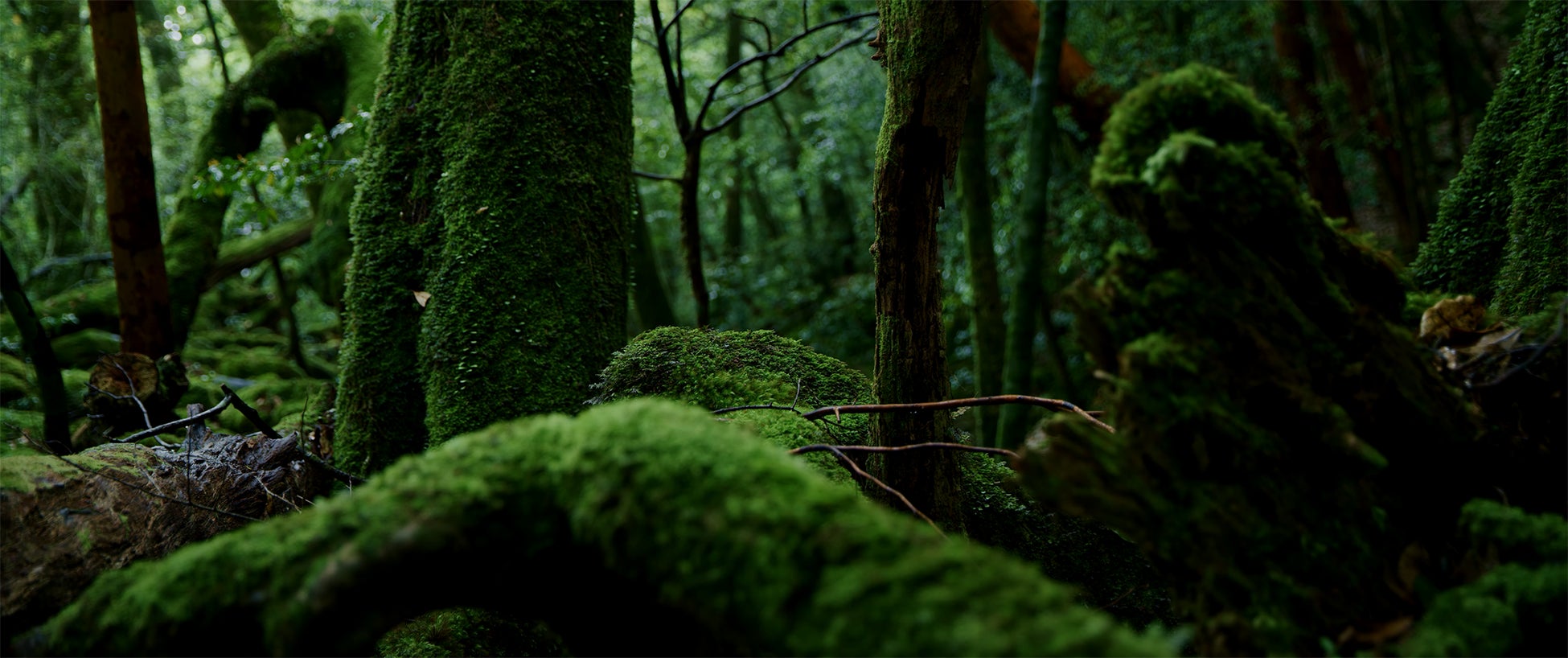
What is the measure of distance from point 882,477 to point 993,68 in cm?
814

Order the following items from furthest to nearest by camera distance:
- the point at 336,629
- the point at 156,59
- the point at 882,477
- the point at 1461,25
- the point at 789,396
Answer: the point at 1461,25, the point at 156,59, the point at 789,396, the point at 882,477, the point at 336,629

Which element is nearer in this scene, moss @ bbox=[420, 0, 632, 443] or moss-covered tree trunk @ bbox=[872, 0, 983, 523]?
moss-covered tree trunk @ bbox=[872, 0, 983, 523]

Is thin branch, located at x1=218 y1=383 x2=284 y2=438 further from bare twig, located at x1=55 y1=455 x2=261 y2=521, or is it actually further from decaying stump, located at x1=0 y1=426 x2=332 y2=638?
bare twig, located at x1=55 y1=455 x2=261 y2=521

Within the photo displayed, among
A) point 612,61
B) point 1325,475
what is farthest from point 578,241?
point 1325,475

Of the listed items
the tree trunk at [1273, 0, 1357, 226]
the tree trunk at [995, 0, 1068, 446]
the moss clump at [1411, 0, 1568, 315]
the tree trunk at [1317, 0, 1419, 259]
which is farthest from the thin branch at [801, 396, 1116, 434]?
the tree trunk at [1317, 0, 1419, 259]

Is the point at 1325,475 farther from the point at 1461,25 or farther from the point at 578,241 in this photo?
the point at 1461,25

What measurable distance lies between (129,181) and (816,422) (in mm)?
5061

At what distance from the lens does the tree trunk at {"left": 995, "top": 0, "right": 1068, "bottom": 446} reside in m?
5.57

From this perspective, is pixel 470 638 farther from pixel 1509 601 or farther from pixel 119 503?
pixel 1509 601

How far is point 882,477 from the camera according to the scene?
2529 millimetres

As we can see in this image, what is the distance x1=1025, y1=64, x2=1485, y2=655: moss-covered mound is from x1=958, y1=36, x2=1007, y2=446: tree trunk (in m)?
5.81

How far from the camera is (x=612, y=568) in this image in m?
1.32

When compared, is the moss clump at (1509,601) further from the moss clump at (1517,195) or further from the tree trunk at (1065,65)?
the tree trunk at (1065,65)

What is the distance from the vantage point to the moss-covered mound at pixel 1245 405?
59.2 inches
